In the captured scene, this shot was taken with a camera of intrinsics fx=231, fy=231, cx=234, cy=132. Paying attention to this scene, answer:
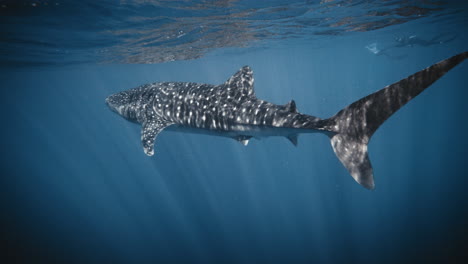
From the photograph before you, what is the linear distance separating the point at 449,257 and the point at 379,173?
56.5 ft

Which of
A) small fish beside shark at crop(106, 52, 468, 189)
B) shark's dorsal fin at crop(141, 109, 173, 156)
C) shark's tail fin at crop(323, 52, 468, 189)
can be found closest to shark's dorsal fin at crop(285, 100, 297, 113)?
small fish beside shark at crop(106, 52, 468, 189)

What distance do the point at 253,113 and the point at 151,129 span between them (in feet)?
11.6

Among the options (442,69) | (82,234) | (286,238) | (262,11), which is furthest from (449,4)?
(82,234)

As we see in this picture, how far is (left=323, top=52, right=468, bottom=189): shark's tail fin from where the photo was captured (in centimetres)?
338

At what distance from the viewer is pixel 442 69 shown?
3.08 meters

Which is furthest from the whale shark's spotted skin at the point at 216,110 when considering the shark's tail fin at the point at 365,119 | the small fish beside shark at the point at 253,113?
the shark's tail fin at the point at 365,119

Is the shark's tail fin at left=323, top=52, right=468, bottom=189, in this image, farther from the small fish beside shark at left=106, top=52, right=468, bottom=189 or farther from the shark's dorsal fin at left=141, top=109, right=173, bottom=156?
the shark's dorsal fin at left=141, top=109, right=173, bottom=156

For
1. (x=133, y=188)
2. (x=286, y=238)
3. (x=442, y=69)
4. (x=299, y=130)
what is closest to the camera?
(x=442, y=69)

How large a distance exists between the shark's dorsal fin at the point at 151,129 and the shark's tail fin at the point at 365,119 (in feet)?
15.7

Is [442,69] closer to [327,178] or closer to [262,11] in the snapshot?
[262,11]

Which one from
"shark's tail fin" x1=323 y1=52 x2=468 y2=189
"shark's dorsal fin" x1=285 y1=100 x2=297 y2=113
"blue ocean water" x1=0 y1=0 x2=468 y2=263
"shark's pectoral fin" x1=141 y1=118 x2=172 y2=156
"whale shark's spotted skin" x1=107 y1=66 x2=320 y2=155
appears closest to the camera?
"shark's tail fin" x1=323 y1=52 x2=468 y2=189

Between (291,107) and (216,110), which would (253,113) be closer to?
(291,107)

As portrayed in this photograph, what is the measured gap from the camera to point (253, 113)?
5.46 metres

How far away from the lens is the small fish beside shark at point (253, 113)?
12.0ft
